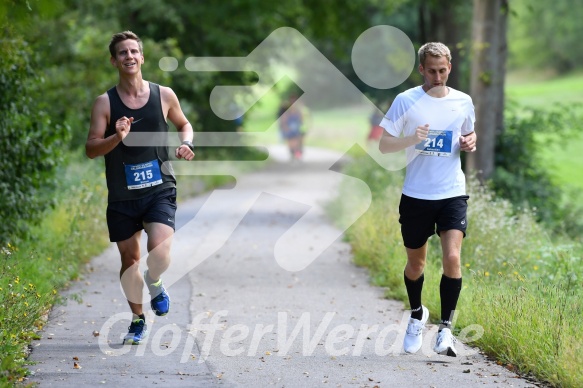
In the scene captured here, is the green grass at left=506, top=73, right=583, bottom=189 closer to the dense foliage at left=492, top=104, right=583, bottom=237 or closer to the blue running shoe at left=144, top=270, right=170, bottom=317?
the dense foliage at left=492, top=104, right=583, bottom=237

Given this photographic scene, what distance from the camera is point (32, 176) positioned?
31.8ft

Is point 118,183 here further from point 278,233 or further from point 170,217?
point 278,233

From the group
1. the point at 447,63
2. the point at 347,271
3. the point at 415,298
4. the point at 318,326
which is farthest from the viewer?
the point at 347,271

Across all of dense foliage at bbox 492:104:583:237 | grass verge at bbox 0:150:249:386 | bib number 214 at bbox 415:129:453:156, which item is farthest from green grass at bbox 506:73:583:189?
bib number 214 at bbox 415:129:453:156

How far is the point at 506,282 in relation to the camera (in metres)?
7.68

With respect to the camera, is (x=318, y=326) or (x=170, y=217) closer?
(x=170, y=217)

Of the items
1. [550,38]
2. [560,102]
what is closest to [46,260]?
[560,102]

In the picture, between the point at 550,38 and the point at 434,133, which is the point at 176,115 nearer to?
the point at 434,133

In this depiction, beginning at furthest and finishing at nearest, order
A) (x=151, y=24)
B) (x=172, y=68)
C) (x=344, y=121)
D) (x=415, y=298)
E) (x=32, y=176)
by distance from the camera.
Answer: (x=344, y=121), (x=151, y=24), (x=172, y=68), (x=32, y=176), (x=415, y=298)

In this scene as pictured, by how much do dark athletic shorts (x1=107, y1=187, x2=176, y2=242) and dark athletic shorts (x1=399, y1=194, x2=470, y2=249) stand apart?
1.60m

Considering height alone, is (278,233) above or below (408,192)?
below

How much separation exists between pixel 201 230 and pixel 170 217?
264 inches

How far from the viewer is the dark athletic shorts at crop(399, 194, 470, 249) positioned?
6543 millimetres

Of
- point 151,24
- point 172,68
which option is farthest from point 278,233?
point 151,24
